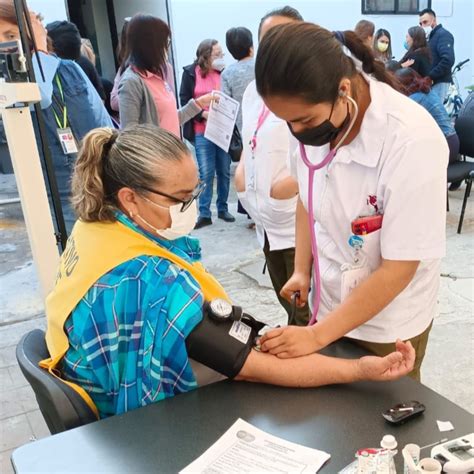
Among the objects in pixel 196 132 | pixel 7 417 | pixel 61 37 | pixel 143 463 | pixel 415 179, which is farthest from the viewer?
pixel 196 132

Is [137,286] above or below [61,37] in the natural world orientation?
below

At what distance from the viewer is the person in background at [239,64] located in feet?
11.3

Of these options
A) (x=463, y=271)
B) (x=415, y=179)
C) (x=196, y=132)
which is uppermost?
(x=415, y=179)

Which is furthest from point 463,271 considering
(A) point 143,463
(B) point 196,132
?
(A) point 143,463

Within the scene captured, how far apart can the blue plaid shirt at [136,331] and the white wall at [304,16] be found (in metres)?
4.26

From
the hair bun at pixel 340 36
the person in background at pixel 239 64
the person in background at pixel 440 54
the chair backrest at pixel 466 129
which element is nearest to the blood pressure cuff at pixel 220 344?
the hair bun at pixel 340 36

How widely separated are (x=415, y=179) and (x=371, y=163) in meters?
0.10

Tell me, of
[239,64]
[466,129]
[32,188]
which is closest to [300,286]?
[32,188]

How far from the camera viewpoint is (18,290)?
313cm

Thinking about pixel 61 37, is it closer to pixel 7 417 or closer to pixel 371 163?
pixel 7 417

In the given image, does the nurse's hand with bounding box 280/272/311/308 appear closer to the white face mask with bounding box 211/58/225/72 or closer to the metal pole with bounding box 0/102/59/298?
the metal pole with bounding box 0/102/59/298

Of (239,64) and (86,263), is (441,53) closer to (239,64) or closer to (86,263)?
(239,64)

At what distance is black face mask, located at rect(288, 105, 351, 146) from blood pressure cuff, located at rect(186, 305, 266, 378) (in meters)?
0.38

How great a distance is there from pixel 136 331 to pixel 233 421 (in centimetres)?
24
